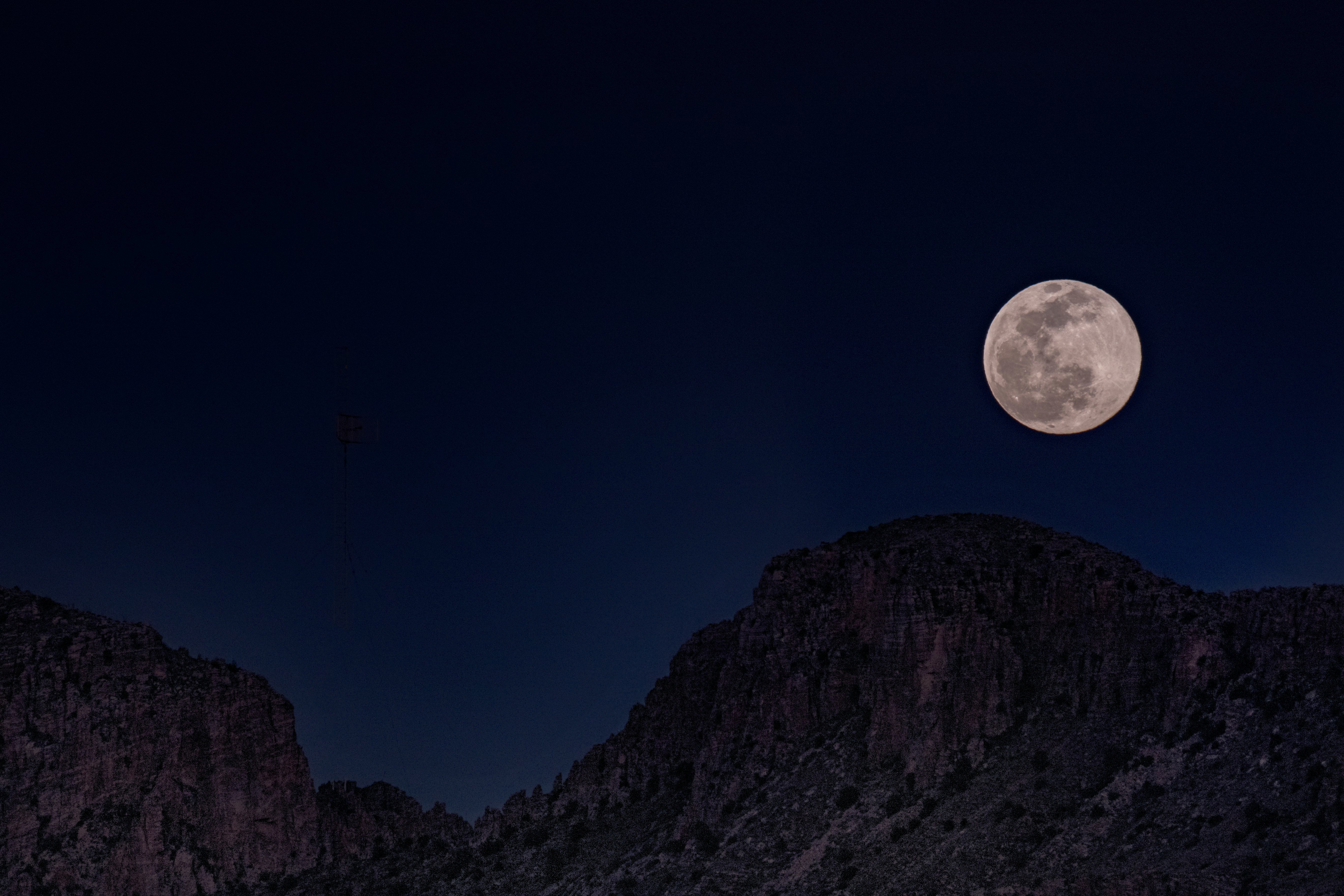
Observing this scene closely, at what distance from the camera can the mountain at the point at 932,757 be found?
3184 inches

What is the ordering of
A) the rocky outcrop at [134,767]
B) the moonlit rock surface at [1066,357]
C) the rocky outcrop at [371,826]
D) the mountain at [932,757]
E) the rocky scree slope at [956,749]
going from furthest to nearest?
the rocky outcrop at [371,826] < the rocky outcrop at [134,767] < the moonlit rock surface at [1066,357] < the mountain at [932,757] < the rocky scree slope at [956,749]

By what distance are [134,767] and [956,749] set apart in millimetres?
59648

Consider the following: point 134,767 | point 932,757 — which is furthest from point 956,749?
point 134,767

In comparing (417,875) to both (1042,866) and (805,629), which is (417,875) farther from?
(1042,866)

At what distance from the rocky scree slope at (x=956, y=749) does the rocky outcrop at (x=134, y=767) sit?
598cm

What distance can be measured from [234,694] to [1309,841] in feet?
268

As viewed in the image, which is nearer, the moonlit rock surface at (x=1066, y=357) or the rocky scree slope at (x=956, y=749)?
the rocky scree slope at (x=956, y=749)

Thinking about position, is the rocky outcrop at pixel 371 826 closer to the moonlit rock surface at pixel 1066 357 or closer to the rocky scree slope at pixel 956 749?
the rocky scree slope at pixel 956 749

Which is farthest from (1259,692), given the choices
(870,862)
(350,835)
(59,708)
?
(59,708)

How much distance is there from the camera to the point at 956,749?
98.9 m

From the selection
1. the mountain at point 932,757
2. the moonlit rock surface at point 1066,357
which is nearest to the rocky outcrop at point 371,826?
the mountain at point 932,757

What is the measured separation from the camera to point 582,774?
121000 millimetres

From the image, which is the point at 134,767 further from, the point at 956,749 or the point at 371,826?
the point at 956,749

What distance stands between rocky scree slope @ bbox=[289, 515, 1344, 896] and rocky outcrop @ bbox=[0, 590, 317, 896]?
598cm
